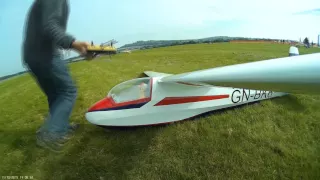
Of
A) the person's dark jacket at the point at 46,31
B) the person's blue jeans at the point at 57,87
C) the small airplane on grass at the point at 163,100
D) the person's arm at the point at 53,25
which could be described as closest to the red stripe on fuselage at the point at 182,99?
the small airplane on grass at the point at 163,100

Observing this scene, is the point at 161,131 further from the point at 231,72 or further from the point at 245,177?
the point at 231,72

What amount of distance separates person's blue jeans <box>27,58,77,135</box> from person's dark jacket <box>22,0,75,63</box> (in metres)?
0.11

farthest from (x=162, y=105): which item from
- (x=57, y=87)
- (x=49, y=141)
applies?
(x=49, y=141)

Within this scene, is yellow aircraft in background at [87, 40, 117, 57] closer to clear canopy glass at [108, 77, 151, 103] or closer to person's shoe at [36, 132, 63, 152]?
person's shoe at [36, 132, 63, 152]

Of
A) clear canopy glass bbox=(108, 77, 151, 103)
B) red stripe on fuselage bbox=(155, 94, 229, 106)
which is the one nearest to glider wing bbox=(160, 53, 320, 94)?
red stripe on fuselage bbox=(155, 94, 229, 106)

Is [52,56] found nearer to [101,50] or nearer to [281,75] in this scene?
[101,50]

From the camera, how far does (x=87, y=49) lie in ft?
11.1

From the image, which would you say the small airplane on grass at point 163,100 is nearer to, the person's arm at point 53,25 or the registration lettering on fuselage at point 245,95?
the registration lettering on fuselage at point 245,95

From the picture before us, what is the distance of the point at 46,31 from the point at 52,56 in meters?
0.44

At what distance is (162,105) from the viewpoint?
6371mm

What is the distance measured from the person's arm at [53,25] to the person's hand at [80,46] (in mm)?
45

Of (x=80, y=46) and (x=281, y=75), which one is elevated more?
(x=80, y=46)

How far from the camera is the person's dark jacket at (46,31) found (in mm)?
3275

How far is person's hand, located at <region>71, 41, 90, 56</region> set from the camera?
10.8 feet
